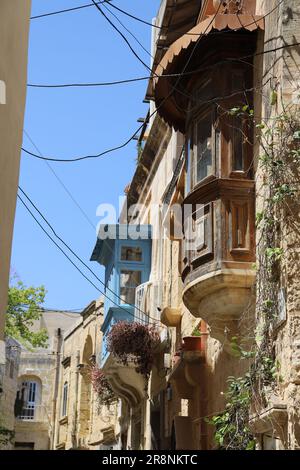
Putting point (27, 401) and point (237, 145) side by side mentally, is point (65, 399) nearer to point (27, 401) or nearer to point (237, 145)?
point (27, 401)

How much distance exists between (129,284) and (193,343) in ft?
20.8

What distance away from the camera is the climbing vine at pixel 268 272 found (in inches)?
328

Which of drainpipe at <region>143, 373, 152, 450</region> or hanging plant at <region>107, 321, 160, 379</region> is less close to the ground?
hanging plant at <region>107, 321, 160, 379</region>

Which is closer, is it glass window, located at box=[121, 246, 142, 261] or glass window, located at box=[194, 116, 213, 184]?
glass window, located at box=[194, 116, 213, 184]

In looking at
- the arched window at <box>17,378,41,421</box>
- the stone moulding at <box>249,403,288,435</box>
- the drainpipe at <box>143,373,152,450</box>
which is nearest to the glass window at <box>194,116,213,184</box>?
the stone moulding at <box>249,403,288,435</box>

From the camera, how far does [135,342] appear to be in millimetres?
15906

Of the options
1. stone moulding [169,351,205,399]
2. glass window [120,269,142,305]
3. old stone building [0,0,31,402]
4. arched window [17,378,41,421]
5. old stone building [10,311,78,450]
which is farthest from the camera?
arched window [17,378,41,421]

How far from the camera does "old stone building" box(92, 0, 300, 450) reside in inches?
325

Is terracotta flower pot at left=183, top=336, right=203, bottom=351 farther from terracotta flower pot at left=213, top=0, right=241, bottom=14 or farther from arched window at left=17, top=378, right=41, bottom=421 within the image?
arched window at left=17, top=378, right=41, bottom=421

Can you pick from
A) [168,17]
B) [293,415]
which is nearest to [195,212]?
[293,415]

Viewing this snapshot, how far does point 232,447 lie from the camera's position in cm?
898

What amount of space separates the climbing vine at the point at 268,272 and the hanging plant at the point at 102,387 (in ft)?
37.0

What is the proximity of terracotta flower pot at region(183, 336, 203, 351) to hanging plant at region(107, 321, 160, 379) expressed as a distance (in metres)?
3.85

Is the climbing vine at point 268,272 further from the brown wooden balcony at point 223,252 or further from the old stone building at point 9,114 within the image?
the old stone building at point 9,114
